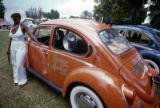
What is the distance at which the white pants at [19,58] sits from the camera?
2.49 metres

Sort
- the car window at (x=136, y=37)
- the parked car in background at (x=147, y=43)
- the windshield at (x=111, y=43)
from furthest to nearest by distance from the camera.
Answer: the car window at (x=136, y=37) → the parked car in background at (x=147, y=43) → the windshield at (x=111, y=43)

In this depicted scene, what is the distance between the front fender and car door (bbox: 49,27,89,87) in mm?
199

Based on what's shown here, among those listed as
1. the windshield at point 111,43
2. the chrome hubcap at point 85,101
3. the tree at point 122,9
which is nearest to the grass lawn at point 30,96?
the chrome hubcap at point 85,101

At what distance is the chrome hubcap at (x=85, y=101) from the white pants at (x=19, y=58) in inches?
71.9

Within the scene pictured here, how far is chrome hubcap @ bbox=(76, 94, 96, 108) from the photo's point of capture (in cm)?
A: 155

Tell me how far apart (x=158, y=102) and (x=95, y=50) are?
138 centimetres

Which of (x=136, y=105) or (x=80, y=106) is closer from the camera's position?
(x=136, y=105)

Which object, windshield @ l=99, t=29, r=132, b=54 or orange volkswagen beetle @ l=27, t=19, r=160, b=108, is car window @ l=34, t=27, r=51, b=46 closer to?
orange volkswagen beetle @ l=27, t=19, r=160, b=108

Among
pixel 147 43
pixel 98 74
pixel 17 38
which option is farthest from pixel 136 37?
pixel 17 38

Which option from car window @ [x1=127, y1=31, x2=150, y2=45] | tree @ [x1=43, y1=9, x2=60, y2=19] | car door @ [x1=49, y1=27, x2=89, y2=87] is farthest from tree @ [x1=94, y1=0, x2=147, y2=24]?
tree @ [x1=43, y1=9, x2=60, y2=19]

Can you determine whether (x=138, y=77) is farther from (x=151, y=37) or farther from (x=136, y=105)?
(x=151, y=37)

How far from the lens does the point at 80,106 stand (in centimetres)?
174

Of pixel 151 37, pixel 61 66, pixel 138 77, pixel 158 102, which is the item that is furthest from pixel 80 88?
pixel 151 37

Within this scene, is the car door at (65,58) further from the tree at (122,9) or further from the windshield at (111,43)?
the tree at (122,9)
